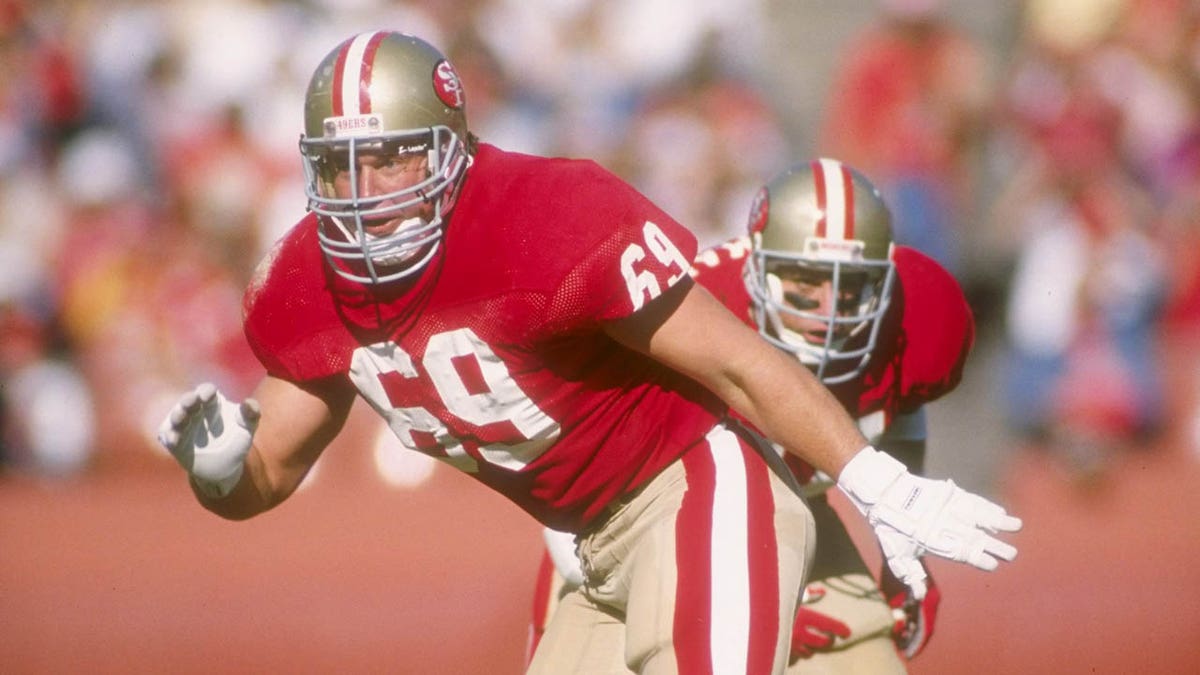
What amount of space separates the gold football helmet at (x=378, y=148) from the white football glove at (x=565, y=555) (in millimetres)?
1026

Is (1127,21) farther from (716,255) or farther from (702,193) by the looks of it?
(716,255)

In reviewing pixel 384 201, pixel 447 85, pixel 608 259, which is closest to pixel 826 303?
pixel 608 259

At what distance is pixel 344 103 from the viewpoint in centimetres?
297

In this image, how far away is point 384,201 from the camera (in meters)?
2.94

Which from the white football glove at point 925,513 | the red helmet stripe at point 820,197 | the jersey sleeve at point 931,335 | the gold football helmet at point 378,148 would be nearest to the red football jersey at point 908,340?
the jersey sleeve at point 931,335

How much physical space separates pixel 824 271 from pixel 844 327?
162mm

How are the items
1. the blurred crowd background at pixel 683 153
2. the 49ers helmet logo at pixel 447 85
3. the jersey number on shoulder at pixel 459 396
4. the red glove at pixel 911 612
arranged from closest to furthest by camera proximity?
the jersey number on shoulder at pixel 459 396
the 49ers helmet logo at pixel 447 85
the red glove at pixel 911 612
the blurred crowd background at pixel 683 153

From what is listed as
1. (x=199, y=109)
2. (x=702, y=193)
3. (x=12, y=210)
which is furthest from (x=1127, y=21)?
(x=12, y=210)

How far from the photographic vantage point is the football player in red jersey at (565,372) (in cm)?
288

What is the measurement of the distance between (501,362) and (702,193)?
5.44m

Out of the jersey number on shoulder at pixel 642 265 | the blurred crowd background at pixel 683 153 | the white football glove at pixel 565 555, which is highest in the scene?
the jersey number on shoulder at pixel 642 265

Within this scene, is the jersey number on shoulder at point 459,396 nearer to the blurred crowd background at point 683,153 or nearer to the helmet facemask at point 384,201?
the helmet facemask at point 384,201

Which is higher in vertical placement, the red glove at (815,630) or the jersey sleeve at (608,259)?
the jersey sleeve at (608,259)

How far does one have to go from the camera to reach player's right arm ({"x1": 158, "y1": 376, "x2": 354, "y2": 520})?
121 inches
